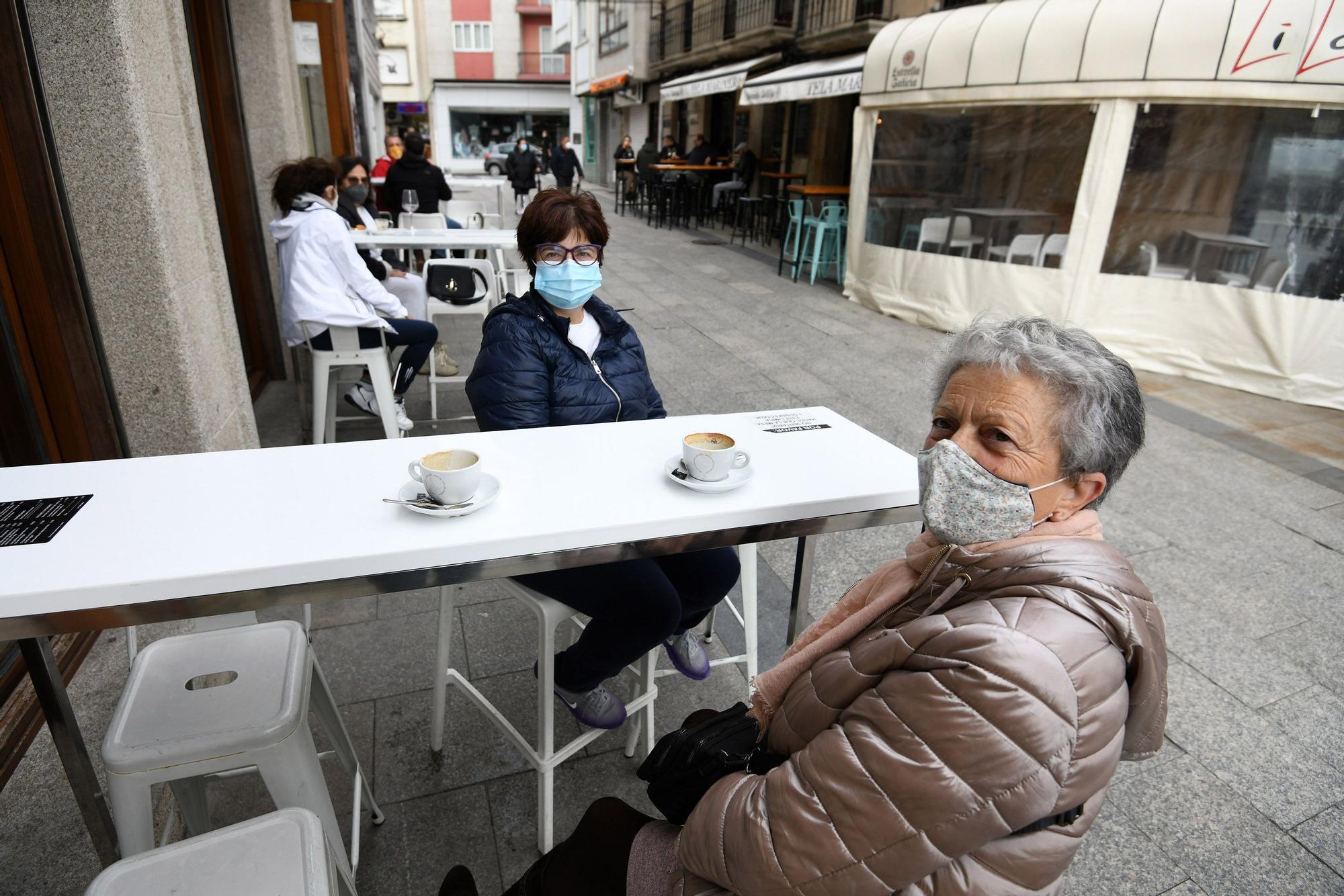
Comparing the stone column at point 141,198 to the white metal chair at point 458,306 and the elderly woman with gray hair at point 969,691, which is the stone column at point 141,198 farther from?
the elderly woman with gray hair at point 969,691

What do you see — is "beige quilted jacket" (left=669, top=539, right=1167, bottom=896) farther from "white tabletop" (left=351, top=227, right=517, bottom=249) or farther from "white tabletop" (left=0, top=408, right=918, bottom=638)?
"white tabletop" (left=351, top=227, right=517, bottom=249)

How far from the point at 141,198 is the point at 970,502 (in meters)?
2.72

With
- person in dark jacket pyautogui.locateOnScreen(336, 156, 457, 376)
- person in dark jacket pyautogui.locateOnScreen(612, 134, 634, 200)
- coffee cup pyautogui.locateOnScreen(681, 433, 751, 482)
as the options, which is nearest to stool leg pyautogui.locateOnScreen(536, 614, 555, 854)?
coffee cup pyautogui.locateOnScreen(681, 433, 751, 482)

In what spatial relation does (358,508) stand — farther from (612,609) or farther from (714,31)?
(714,31)

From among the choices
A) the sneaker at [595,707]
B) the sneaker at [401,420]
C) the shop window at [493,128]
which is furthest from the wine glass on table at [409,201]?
the shop window at [493,128]

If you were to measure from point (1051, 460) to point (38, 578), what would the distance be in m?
1.58

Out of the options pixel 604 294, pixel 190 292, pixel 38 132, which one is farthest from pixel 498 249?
pixel 38 132

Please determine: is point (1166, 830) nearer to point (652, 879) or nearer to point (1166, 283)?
point (652, 879)

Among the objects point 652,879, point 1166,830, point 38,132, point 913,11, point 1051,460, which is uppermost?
point 913,11

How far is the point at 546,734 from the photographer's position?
1788 mm

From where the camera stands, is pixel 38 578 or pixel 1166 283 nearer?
pixel 38 578

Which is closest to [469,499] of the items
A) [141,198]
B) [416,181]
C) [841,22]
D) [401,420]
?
[141,198]

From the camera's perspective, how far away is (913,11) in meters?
11.6

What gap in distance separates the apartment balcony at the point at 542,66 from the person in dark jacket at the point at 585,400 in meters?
40.8
